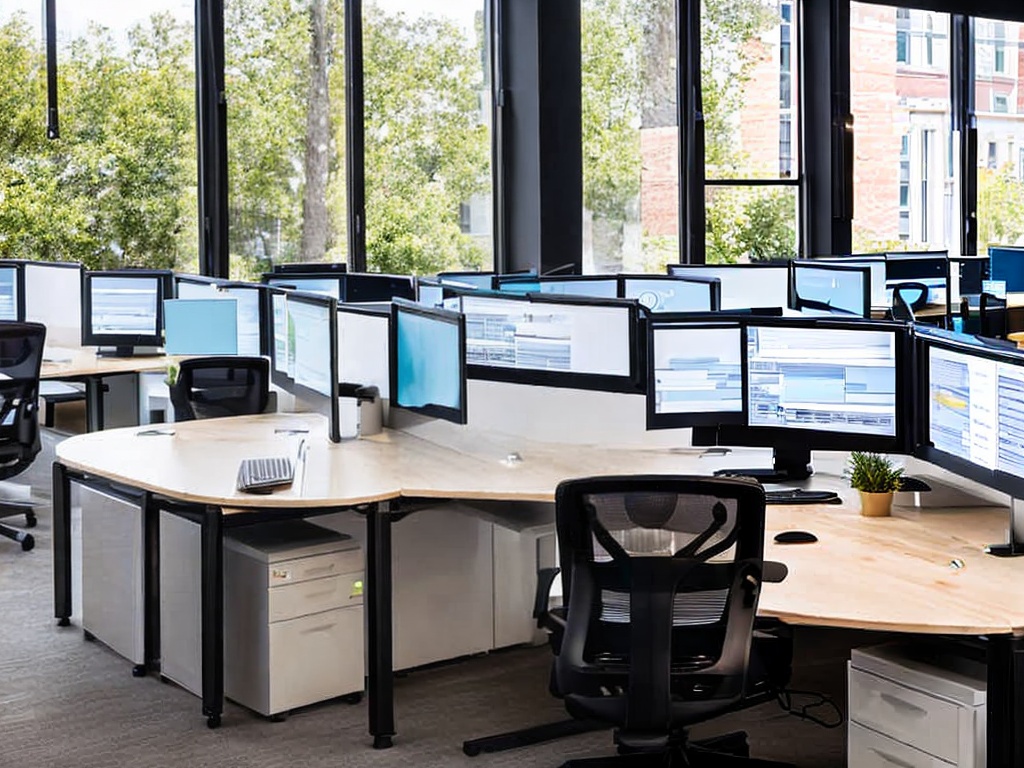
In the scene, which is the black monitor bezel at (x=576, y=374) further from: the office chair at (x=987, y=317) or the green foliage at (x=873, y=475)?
the office chair at (x=987, y=317)

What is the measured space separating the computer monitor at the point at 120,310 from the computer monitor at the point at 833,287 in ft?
12.6

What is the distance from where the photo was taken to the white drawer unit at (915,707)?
299 centimetres

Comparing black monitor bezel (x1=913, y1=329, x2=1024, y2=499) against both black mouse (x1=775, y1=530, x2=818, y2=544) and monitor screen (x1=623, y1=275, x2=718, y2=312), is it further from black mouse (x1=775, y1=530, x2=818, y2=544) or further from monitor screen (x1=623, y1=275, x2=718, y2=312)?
monitor screen (x1=623, y1=275, x2=718, y2=312)

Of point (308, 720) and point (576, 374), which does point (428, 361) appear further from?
point (308, 720)

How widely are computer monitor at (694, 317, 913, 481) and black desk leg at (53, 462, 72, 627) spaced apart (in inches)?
88.0

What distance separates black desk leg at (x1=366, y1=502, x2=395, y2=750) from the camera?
13.4 ft

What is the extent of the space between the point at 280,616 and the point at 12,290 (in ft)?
14.8

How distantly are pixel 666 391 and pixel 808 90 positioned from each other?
850 centimetres

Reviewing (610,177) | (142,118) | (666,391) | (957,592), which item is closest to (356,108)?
(142,118)

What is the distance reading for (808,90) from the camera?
39.9 ft

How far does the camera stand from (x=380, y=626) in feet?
13.4

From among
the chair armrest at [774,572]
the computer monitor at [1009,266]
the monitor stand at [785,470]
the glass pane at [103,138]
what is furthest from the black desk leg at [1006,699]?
the computer monitor at [1009,266]

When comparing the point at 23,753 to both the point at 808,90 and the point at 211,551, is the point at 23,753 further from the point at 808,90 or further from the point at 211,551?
the point at 808,90

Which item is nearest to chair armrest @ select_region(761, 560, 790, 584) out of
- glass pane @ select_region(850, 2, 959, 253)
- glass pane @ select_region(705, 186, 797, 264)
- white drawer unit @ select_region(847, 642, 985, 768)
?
white drawer unit @ select_region(847, 642, 985, 768)
